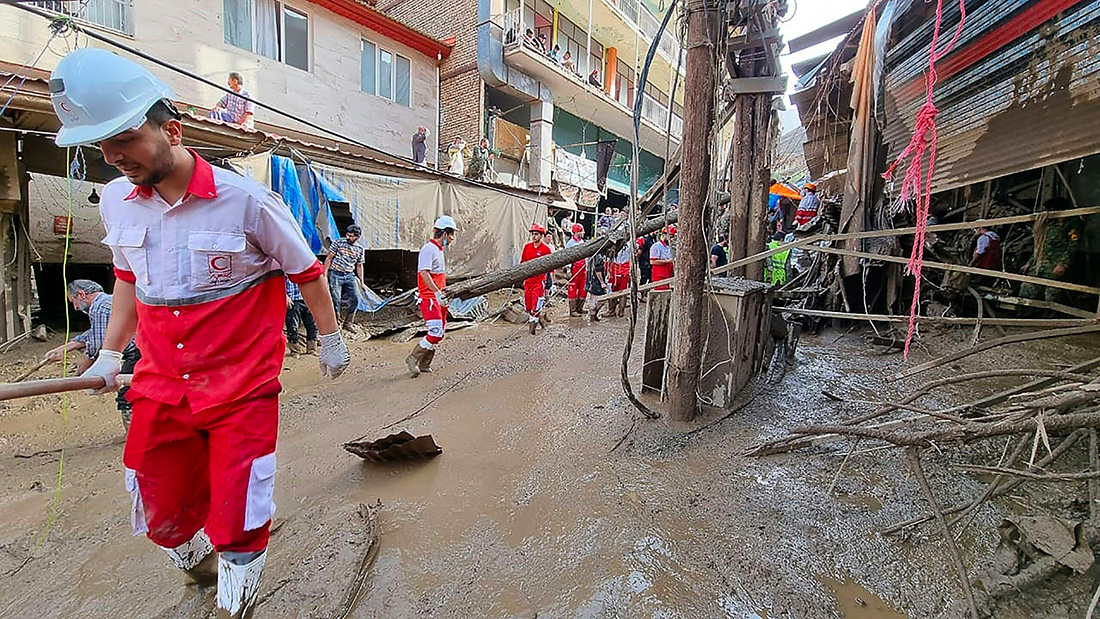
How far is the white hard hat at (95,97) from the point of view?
1.54m

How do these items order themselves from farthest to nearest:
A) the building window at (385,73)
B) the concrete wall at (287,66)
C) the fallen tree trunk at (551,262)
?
the building window at (385,73) < the concrete wall at (287,66) < the fallen tree trunk at (551,262)

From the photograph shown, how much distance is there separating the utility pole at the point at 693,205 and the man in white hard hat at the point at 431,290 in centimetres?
315

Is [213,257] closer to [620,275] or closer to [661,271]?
[661,271]

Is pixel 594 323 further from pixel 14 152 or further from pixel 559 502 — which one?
pixel 14 152

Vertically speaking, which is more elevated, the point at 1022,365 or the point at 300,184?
the point at 300,184

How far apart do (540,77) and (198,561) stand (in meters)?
15.2

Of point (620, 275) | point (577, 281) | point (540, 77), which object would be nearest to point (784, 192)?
point (620, 275)

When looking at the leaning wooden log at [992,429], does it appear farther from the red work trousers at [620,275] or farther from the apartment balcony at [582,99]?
the apartment balcony at [582,99]

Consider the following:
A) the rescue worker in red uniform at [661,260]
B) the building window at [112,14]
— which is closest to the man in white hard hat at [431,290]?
the rescue worker in red uniform at [661,260]

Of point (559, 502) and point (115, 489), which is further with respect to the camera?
point (115, 489)

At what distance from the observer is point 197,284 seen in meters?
1.76

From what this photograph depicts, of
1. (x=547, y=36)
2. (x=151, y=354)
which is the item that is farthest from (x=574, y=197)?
(x=151, y=354)

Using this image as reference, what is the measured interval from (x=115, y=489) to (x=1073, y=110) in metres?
6.44

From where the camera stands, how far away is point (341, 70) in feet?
36.4
